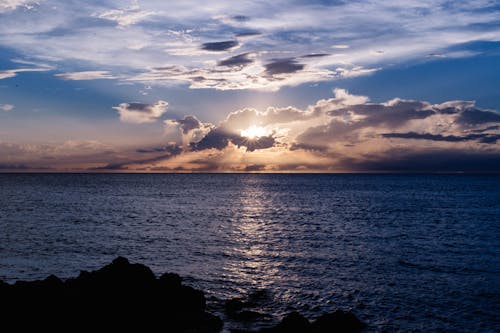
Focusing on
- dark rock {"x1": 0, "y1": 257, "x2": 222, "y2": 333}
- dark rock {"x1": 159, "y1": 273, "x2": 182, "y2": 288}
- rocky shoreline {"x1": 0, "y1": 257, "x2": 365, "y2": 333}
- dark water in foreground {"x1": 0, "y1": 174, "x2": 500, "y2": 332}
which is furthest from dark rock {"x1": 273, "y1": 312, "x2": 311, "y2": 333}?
dark rock {"x1": 159, "y1": 273, "x2": 182, "y2": 288}

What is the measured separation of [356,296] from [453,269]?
1348 cm

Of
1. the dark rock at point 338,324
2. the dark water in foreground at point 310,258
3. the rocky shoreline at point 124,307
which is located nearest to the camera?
the rocky shoreline at point 124,307

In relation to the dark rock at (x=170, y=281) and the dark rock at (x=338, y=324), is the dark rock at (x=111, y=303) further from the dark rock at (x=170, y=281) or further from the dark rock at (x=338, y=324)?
the dark rock at (x=338, y=324)

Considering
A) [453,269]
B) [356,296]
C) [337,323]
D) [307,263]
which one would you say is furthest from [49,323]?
[453,269]

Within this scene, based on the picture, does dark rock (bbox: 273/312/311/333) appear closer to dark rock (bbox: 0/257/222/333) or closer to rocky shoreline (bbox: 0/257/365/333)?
rocky shoreline (bbox: 0/257/365/333)

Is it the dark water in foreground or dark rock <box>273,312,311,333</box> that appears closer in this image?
dark rock <box>273,312,311,333</box>

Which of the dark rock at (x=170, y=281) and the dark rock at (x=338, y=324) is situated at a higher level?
the dark rock at (x=170, y=281)

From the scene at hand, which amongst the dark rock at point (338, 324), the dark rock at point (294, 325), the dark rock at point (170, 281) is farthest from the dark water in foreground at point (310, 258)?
the dark rock at point (294, 325)

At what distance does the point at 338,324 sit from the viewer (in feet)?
76.5

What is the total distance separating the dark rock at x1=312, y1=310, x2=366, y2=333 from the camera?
23.0m

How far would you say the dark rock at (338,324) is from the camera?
75.6ft

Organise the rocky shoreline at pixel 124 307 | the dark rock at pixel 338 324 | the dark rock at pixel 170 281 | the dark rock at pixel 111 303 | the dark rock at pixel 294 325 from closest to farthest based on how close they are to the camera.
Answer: the dark rock at pixel 294 325 < the rocky shoreline at pixel 124 307 < the dark rock at pixel 111 303 < the dark rock at pixel 338 324 < the dark rock at pixel 170 281

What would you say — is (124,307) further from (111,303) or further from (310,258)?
(310,258)

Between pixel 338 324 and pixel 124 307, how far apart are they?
1245 centimetres
